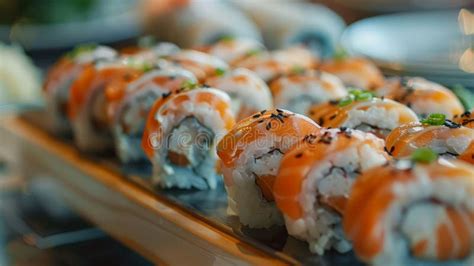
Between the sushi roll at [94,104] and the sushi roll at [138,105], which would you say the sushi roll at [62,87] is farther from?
the sushi roll at [138,105]

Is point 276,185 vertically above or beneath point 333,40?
above

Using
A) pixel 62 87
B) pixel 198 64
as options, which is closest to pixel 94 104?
pixel 62 87

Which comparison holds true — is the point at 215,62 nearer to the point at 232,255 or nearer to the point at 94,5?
the point at 232,255

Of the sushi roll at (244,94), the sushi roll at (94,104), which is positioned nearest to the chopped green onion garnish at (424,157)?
the sushi roll at (244,94)

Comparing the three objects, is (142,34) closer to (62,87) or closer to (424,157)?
(62,87)

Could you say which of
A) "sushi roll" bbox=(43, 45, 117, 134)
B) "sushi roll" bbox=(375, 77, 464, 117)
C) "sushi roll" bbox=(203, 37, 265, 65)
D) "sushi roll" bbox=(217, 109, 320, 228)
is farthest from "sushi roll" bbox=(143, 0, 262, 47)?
"sushi roll" bbox=(217, 109, 320, 228)

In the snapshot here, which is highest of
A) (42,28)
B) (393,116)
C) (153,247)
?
(393,116)

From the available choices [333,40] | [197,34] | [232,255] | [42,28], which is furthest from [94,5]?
[232,255]
